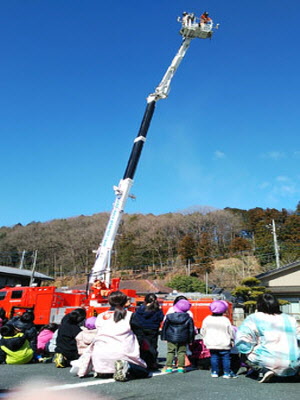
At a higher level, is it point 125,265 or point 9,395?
point 125,265

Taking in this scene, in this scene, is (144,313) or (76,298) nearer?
(144,313)

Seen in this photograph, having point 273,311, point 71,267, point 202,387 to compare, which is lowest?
point 202,387

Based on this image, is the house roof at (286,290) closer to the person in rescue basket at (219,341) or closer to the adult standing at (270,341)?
the person in rescue basket at (219,341)

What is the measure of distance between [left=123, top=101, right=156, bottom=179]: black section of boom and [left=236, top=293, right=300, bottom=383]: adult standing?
41.4 ft

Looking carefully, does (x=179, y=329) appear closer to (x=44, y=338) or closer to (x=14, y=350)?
(x=14, y=350)

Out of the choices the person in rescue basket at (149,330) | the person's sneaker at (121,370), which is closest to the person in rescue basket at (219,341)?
the person in rescue basket at (149,330)

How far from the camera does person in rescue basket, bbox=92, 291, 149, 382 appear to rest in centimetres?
416

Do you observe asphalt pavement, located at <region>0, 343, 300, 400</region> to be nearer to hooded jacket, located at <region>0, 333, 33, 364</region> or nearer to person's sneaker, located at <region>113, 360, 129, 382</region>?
person's sneaker, located at <region>113, 360, 129, 382</region>

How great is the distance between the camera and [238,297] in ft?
61.7

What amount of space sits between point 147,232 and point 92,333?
3575 cm

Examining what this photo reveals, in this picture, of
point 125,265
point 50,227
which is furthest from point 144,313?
point 50,227

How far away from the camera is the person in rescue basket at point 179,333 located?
5062 mm

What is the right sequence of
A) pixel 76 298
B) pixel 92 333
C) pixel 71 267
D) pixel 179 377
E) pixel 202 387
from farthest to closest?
pixel 71 267, pixel 76 298, pixel 92 333, pixel 179 377, pixel 202 387

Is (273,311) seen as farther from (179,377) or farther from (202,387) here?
(179,377)
